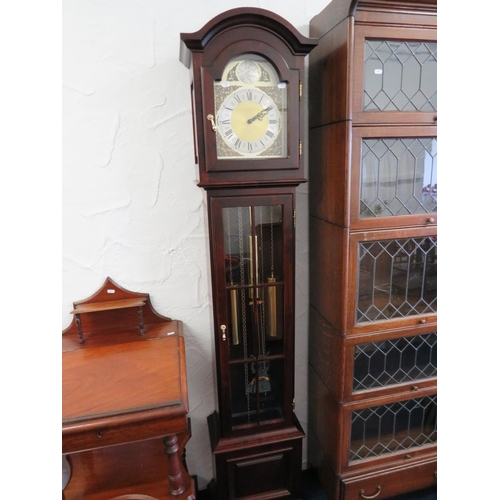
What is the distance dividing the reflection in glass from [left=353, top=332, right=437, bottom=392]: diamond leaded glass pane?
0.34m

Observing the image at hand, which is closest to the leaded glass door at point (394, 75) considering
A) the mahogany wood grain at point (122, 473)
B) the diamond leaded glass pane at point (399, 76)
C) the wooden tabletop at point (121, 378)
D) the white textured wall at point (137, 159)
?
the diamond leaded glass pane at point (399, 76)

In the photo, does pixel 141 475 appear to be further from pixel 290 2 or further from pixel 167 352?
pixel 290 2

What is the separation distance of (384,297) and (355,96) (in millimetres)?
777

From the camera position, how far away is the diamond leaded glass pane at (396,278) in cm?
138

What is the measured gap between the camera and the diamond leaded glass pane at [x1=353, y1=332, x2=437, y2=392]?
1.48m

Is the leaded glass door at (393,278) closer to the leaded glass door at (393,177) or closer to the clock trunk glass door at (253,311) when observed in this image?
the leaded glass door at (393,177)

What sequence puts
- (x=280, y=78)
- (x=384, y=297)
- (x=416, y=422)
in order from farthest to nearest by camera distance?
(x=416, y=422)
(x=384, y=297)
(x=280, y=78)

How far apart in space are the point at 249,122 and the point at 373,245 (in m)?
0.65

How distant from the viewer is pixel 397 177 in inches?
52.4

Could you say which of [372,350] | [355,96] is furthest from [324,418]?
[355,96]

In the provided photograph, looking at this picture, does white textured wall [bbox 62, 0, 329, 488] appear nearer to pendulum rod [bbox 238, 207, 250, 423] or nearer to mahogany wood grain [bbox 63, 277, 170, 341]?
mahogany wood grain [bbox 63, 277, 170, 341]

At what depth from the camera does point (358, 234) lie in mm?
1312

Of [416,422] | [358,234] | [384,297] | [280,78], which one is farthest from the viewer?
[416,422]

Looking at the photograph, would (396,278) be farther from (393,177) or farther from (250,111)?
(250,111)
